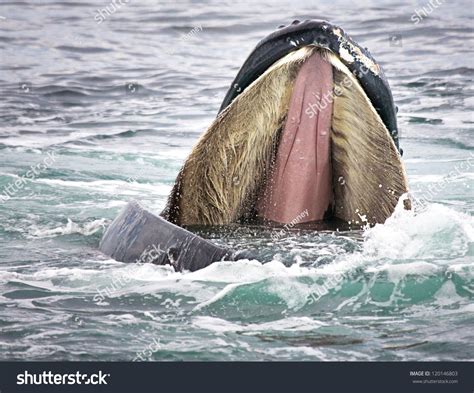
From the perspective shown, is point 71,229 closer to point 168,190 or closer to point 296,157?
point 296,157

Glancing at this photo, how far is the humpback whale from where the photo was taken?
6.39 meters

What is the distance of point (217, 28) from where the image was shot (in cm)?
1602

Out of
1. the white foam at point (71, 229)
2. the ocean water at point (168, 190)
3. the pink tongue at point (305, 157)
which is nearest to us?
the ocean water at point (168, 190)

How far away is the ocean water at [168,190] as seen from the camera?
5.60 m

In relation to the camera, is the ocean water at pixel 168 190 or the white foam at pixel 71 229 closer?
the ocean water at pixel 168 190

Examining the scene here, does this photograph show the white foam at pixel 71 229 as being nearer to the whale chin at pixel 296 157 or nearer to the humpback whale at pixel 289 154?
the humpback whale at pixel 289 154

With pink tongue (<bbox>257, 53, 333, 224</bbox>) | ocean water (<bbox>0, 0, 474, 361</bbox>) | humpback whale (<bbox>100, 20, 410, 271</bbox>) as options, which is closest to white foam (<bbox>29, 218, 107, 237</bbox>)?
ocean water (<bbox>0, 0, 474, 361</bbox>)

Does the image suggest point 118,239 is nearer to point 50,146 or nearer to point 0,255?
point 0,255

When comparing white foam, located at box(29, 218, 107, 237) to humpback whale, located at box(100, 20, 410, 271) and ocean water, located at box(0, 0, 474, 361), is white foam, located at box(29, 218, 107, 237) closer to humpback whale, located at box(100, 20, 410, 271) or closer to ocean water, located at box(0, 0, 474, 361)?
ocean water, located at box(0, 0, 474, 361)

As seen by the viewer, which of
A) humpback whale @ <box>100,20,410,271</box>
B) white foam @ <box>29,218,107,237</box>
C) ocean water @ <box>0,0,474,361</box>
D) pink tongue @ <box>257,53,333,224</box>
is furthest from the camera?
white foam @ <box>29,218,107,237</box>

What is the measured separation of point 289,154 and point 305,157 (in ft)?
0.37

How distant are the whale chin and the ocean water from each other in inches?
8.0

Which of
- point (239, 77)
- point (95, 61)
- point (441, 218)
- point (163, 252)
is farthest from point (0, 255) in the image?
point (95, 61)

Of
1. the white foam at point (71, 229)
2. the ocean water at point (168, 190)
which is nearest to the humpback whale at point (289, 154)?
the ocean water at point (168, 190)
